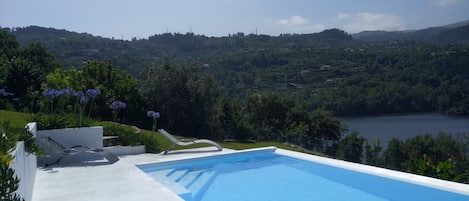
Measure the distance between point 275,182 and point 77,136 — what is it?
409 centimetres

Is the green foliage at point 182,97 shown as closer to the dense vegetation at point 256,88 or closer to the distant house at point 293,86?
the dense vegetation at point 256,88

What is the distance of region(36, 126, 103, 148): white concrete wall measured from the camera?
8313mm

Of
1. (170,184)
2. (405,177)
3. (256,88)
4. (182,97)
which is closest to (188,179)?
(170,184)

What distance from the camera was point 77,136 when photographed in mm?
8617

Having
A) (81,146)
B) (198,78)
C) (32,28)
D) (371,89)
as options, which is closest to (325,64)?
(371,89)

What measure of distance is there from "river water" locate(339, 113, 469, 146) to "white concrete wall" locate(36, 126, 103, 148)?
30350 mm

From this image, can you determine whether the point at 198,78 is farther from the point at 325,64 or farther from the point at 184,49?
the point at 184,49

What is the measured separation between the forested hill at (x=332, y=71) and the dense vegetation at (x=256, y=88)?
150mm

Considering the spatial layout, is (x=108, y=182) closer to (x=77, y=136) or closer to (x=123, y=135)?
(x=77, y=136)

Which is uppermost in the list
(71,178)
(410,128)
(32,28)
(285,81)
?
(32,28)

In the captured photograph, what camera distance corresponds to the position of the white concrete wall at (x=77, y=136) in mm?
8313

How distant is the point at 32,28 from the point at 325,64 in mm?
44196

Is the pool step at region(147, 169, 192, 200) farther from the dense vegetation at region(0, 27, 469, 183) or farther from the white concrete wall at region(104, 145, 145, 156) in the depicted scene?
the dense vegetation at region(0, 27, 469, 183)

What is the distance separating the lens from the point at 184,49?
75875mm
